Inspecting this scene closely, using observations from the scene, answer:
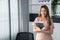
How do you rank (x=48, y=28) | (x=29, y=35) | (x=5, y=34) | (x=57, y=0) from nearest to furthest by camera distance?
(x=48, y=28) < (x=5, y=34) < (x=29, y=35) < (x=57, y=0)

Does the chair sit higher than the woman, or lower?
lower

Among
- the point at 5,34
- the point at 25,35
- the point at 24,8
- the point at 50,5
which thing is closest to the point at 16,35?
the point at 25,35

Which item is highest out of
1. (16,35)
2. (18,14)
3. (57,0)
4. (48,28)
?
(57,0)

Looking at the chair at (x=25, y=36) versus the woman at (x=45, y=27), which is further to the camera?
the chair at (x=25, y=36)

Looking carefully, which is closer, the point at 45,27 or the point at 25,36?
the point at 45,27

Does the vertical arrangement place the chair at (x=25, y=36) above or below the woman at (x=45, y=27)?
below

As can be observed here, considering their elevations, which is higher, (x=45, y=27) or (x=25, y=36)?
(x=45, y=27)

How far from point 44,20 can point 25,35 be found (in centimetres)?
125

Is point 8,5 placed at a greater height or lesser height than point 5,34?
greater

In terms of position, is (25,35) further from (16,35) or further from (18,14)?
(18,14)

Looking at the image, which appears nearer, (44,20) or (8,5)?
(44,20)

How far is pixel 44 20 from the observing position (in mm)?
3080

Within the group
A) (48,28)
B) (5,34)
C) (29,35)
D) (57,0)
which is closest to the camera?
(48,28)

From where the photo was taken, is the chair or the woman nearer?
the woman
